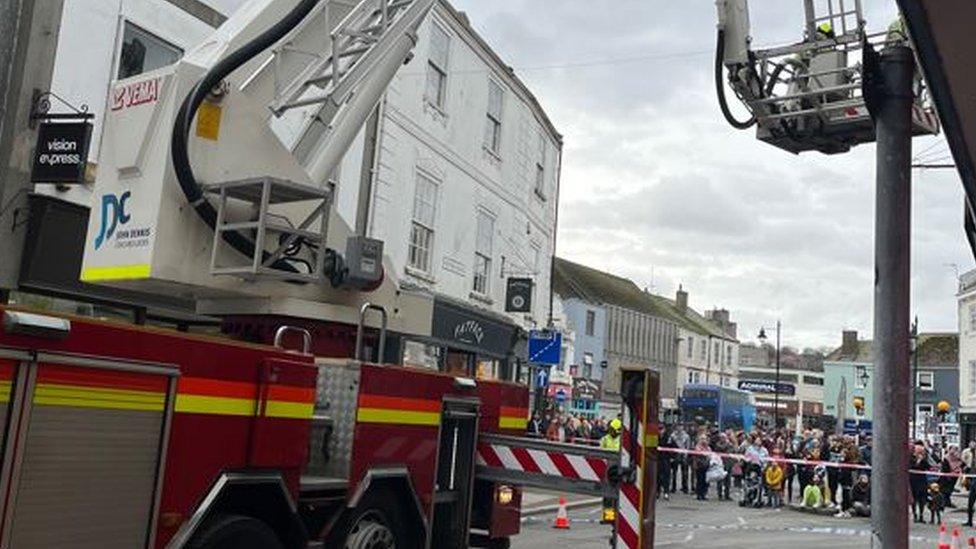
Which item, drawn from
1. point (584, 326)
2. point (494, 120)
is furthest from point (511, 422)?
point (584, 326)

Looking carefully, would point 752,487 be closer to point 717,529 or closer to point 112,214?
point 717,529

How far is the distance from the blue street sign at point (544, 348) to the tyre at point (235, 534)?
15357 mm

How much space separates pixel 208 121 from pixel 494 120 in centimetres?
1693

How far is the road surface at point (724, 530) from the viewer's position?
13.3 metres

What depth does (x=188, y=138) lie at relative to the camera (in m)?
6.08

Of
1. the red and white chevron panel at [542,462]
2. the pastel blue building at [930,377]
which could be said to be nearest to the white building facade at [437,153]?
the red and white chevron panel at [542,462]

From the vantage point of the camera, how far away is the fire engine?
428 cm

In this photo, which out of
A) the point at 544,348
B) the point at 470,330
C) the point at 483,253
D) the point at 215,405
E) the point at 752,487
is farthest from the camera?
the point at 752,487

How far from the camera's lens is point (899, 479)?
4238mm

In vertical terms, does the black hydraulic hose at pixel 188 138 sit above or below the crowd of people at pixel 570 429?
above

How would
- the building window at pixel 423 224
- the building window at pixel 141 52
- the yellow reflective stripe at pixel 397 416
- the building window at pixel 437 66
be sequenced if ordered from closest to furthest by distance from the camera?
the yellow reflective stripe at pixel 397 416
the building window at pixel 141 52
the building window at pixel 423 224
the building window at pixel 437 66

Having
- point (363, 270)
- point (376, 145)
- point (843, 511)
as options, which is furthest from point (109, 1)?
point (843, 511)

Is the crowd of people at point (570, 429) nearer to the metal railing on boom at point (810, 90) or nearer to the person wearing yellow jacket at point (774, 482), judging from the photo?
the person wearing yellow jacket at point (774, 482)

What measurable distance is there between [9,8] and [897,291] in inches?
415
